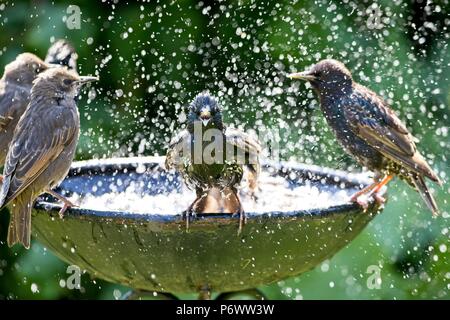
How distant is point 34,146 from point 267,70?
6.11ft

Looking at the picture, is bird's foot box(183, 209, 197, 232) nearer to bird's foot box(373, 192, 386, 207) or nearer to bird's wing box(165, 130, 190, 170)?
bird's wing box(165, 130, 190, 170)

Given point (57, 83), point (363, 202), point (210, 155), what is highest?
point (57, 83)

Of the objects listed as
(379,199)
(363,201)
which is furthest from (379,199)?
(363,201)

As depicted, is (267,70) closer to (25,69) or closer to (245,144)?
(25,69)

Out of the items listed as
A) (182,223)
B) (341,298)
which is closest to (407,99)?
(341,298)

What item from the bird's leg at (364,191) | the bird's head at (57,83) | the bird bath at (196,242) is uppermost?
the bird's head at (57,83)

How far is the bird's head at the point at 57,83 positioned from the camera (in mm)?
4953

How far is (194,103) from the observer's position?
4.44m

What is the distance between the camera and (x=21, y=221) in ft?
14.3

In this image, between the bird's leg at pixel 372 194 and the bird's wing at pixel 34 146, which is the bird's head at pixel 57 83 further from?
the bird's leg at pixel 372 194

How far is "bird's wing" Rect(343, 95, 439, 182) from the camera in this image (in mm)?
5102

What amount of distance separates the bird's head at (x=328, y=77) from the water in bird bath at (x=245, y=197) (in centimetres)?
63

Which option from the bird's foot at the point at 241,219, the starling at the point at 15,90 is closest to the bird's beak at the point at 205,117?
the bird's foot at the point at 241,219

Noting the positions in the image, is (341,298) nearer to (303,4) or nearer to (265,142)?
(265,142)
